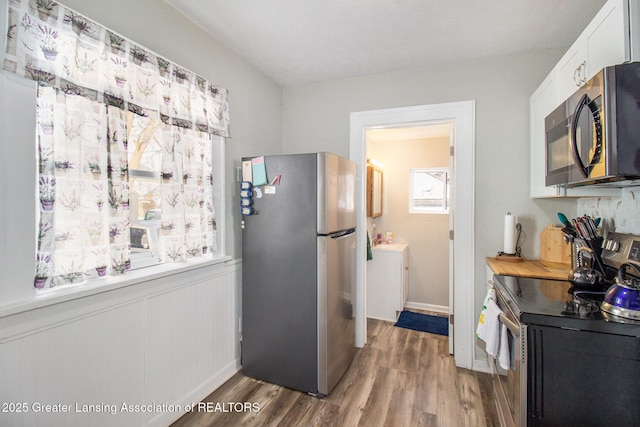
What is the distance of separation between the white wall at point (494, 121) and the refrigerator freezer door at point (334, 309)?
1.07 metres

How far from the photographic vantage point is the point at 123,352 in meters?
1.53

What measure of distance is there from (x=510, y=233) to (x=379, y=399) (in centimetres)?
158

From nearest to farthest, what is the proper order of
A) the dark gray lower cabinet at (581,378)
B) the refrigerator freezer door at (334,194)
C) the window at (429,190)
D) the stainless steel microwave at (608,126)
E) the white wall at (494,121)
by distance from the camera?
the stainless steel microwave at (608,126) < the dark gray lower cabinet at (581,378) < the refrigerator freezer door at (334,194) < the white wall at (494,121) < the window at (429,190)

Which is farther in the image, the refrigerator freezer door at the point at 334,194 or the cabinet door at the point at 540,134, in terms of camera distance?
the refrigerator freezer door at the point at 334,194

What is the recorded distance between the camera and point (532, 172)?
2.25m

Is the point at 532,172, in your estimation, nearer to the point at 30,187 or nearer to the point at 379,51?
the point at 379,51

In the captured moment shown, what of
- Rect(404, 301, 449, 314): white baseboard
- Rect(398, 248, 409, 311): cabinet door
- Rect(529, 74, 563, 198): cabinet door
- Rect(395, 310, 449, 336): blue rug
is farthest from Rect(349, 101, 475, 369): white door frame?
Rect(404, 301, 449, 314): white baseboard

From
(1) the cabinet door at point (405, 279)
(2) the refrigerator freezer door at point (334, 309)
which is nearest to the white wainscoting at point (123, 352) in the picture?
(2) the refrigerator freezer door at point (334, 309)

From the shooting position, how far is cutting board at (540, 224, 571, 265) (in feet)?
6.93

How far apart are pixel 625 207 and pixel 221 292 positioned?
102 inches

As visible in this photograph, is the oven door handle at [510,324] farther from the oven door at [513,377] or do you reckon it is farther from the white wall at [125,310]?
the white wall at [125,310]

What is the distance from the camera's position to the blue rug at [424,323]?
3268 millimetres

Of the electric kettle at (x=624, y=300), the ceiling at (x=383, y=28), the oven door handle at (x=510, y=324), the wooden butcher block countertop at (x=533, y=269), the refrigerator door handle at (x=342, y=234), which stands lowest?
the oven door handle at (x=510, y=324)

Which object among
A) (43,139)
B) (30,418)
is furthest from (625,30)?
Result: (30,418)
